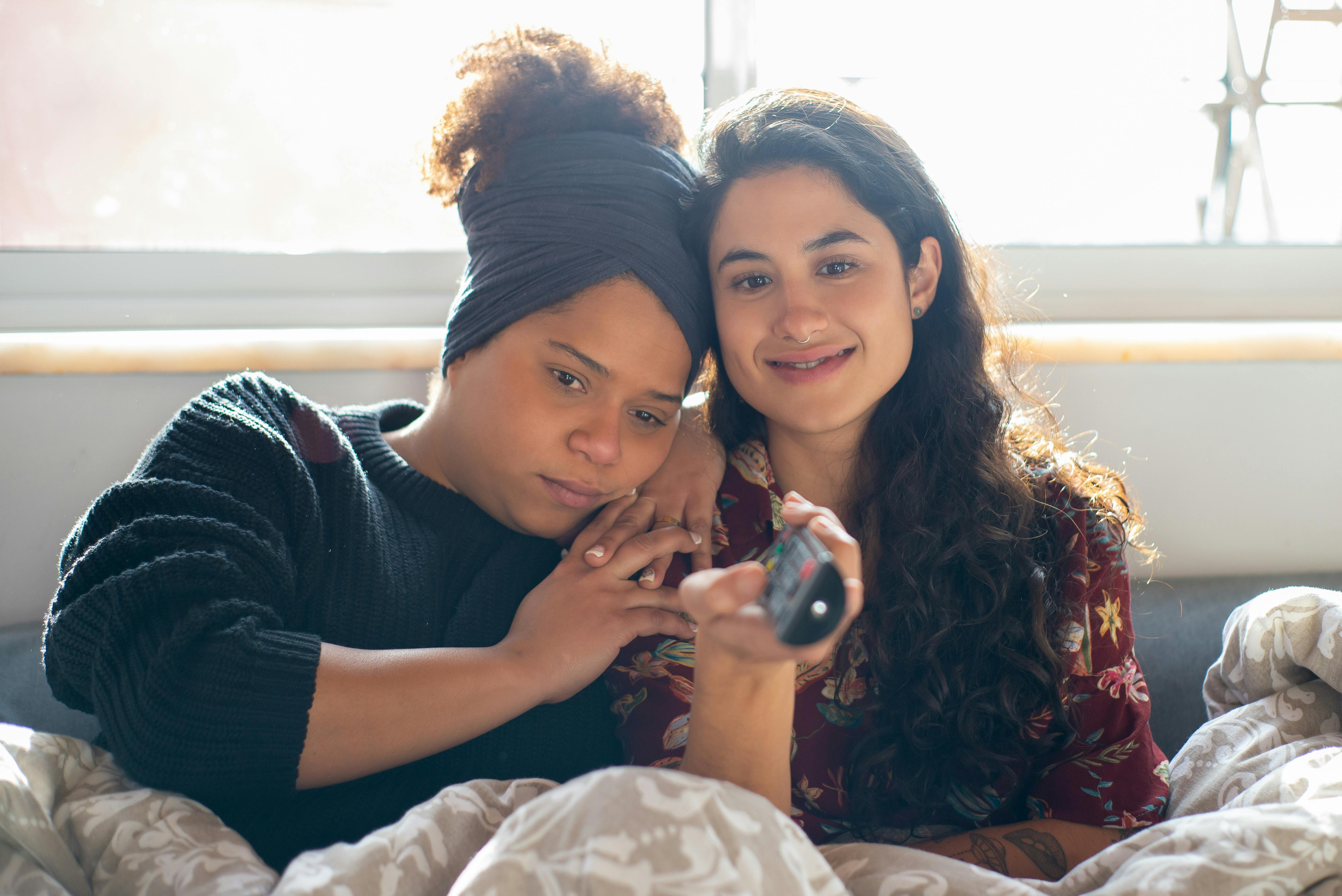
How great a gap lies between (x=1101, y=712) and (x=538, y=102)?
0.86 meters

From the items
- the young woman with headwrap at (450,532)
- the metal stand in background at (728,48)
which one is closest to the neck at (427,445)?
the young woman with headwrap at (450,532)

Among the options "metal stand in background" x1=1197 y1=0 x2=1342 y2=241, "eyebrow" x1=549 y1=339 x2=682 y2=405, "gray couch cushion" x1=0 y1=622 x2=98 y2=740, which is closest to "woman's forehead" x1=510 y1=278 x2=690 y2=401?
"eyebrow" x1=549 y1=339 x2=682 y2=405

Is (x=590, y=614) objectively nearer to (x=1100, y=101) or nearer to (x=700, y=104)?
(x=700, y=104)

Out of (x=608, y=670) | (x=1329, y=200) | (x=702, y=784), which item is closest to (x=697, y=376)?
(x=608, y=670)

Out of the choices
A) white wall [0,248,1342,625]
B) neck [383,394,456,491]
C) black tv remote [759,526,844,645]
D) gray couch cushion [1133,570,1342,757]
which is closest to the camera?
black tv remote [759,526,844,645]

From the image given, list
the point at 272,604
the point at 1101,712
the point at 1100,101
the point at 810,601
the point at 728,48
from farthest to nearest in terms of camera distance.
Result: the point at 1100,101 < the point at 728,48 < the point at 1101,712 < the point at 272,604 < the point at 810,601

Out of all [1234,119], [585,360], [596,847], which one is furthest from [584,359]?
[1234,119]

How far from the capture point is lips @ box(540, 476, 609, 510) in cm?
92

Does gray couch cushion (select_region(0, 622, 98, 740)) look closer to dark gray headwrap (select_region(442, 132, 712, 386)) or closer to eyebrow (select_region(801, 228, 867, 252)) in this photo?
dark gray headwrap (select_region(442, 132, 712, 386))

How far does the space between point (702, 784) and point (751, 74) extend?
4.21 ft

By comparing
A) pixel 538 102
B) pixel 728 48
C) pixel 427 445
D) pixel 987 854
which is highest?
pixel 728 48

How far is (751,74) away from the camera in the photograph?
1533 mm

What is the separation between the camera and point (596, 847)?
1.78 feet

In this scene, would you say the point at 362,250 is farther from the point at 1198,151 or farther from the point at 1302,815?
the point at 1198,151
